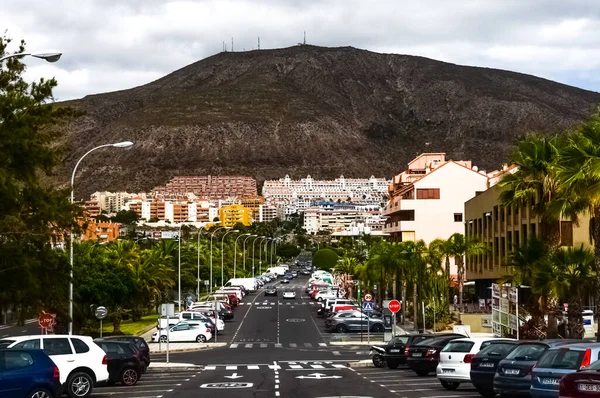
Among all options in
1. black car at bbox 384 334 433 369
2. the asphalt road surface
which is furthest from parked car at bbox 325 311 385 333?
black car at bbox 384 334 433 369

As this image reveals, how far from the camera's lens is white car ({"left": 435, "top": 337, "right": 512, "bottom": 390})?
28.0m

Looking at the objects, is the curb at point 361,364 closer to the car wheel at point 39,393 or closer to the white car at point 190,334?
the white car at point 190,334

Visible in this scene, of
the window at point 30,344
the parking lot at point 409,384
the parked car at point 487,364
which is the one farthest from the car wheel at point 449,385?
the window at point 30,344

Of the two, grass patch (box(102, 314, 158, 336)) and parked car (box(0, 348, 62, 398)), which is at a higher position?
parked car (box(0, 348, 62, 398))

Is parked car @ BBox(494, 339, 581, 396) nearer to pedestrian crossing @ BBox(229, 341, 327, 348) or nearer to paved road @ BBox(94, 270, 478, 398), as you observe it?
paved road @ BBox(94, 270, 478, 398)

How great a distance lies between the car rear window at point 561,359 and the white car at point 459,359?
6.74 m

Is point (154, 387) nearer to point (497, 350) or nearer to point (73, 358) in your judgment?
point (73, 358)

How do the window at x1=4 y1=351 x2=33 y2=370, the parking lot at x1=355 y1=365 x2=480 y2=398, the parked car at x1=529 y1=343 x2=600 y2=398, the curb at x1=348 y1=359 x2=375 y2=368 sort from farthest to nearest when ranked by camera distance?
the curb at x1=348 y1=359 x2=375 y2=368
the parking lot at x1=355 y1=365 x2=480 y2=398
the window at x1=4 y1=351 x2=33 y2=370
the parked car at x1=529 y1=343 x2=600 y2=398

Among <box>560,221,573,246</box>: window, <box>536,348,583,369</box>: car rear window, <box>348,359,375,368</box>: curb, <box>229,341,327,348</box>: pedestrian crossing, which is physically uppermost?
<box>560,221,573,246</box>: window

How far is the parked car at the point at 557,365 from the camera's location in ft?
65.6

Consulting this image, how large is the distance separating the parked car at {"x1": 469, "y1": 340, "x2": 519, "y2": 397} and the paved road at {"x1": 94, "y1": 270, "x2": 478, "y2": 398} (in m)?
1.13

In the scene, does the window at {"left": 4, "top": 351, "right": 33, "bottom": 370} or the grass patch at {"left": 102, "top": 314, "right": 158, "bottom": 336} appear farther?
the grass patch at {"left": 102, "top": 314, "right": 158, "bottom": 336}

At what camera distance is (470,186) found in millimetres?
105062

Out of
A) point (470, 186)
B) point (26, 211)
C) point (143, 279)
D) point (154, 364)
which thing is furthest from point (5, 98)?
point (470, 186)
